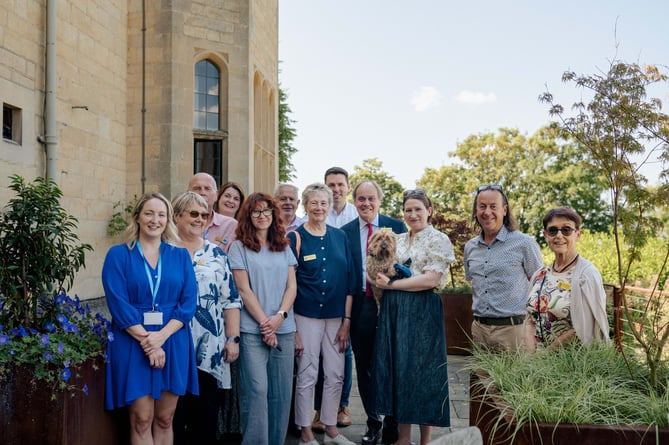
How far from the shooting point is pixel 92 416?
3695 mm

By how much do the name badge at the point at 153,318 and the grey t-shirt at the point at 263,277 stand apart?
0.73 m

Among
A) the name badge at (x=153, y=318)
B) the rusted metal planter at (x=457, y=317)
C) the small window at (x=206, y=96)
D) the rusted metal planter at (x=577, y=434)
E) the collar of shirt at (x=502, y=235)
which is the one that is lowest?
the rusted metal planter at (x=457, y=317)

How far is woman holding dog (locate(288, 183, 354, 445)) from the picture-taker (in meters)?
4.75

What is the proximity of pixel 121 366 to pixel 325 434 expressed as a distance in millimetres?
1911

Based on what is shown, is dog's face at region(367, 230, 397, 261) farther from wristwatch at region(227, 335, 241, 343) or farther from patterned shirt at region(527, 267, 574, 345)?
wristwatch at region(227, 335, 241, 343)

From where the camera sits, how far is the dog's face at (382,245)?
15.1 ft

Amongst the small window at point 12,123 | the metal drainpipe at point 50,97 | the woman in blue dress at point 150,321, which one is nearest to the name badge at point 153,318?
the woman in blue dress at point 150,321

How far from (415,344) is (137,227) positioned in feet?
6.91

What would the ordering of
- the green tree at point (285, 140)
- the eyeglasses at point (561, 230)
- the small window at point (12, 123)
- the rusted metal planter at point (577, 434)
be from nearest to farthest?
the rusted metal planter at point (577, 434), the eyeglasses at point (561, 230), the small window at point (12, 123), the green tree at point (285, 140)

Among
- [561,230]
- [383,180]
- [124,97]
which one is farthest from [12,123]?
[383,180]

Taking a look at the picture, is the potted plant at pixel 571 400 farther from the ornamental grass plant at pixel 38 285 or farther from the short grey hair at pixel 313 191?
the ornamental grass plant at pixel 38 285

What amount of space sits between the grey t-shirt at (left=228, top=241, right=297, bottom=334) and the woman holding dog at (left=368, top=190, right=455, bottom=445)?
0.71 meters

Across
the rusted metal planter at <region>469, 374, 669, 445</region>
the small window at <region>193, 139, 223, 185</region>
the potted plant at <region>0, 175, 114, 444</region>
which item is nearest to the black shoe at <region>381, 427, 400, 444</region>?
the rusted metal planter at <region>469, 374, 669, 445</region>

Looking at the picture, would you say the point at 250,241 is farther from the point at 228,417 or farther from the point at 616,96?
the point at 616,96
